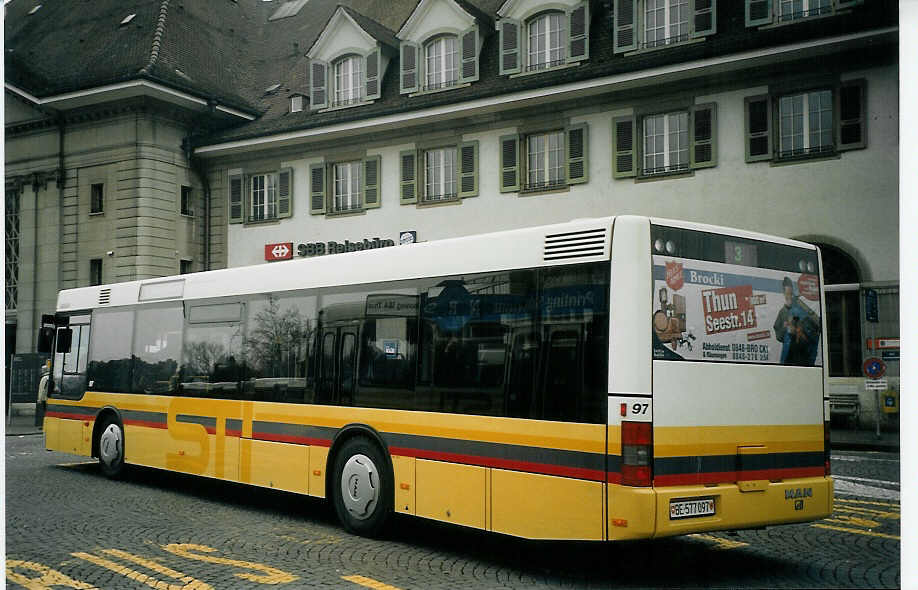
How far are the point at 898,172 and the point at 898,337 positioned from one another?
3.52 ft

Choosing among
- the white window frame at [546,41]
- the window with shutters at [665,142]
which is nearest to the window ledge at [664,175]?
the window with shutters at [665,142]

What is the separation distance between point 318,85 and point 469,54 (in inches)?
111

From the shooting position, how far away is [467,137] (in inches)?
749

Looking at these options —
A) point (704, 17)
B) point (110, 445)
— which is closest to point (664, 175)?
point (704, 17)

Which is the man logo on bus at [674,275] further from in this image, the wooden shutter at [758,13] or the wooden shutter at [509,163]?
the wooden shutter at [509,163]

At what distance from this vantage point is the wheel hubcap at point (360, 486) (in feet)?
29.2

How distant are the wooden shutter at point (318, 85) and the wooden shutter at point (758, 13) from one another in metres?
7.78

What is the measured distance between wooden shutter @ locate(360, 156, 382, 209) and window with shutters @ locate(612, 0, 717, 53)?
18.1 ft

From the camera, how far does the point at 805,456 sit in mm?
7453

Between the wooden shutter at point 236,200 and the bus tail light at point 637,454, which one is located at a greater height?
the wooden shutter at point 236,200

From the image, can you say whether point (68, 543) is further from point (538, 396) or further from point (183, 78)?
point (183, 78)

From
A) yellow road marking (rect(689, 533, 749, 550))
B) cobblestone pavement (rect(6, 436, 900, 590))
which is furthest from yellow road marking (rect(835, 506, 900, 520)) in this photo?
yellow road marking (rect(689, 533, 749, 550))

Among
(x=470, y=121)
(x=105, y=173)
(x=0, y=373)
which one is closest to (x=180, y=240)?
(x=105, y=173)

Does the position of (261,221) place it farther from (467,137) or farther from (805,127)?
(805,127)
